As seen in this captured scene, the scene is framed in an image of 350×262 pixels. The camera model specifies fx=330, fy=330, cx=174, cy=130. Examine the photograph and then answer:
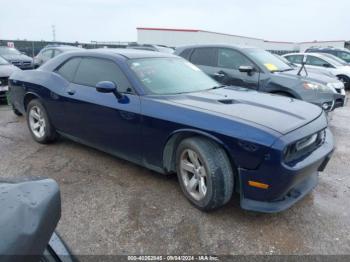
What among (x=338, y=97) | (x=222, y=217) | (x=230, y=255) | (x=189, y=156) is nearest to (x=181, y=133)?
(x=189, y=156)

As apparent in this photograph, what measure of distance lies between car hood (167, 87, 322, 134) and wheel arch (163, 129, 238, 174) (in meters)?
0.24

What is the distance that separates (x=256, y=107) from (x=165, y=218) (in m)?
1.42

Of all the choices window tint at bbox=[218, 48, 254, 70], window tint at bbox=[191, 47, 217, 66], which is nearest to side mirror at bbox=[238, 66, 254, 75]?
window tint at bbox=[218, 48, 254, 70]

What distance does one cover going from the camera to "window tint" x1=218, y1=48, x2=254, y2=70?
668 cm

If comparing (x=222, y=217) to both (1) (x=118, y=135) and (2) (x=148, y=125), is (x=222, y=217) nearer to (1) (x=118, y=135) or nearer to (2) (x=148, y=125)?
(2) (x=148, y=125)

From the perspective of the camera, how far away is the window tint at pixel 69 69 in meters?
4.59

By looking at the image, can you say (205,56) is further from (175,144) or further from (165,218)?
(165,218)

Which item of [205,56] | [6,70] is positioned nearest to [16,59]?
[6,70]

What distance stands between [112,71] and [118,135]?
816 millimetres

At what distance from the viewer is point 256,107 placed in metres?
3.31

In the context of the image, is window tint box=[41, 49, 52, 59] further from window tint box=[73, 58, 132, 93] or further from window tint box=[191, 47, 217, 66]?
window tint box=[73, 58, 132, 93]

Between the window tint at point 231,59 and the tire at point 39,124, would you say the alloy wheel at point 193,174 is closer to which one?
the tire at point 39,124

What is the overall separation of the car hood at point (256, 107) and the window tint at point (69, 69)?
1740 millimetres

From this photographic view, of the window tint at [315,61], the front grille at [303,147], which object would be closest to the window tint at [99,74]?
the front grille at [303,147]
